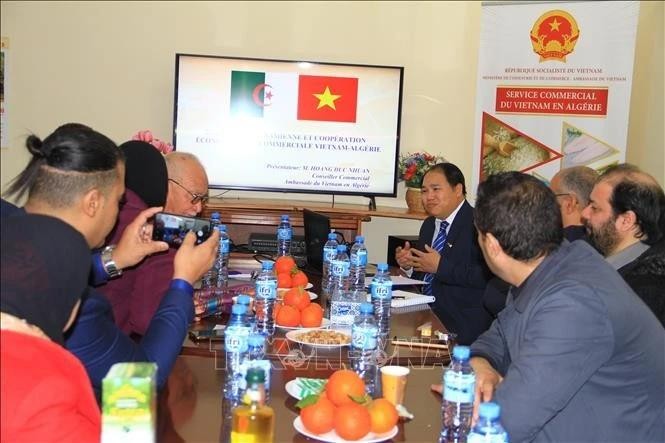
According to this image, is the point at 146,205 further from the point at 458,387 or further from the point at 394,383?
the point at 458,387

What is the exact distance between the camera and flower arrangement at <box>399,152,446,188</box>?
18.2 ft

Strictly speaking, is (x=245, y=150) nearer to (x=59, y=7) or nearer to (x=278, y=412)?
(x=59, y=7)

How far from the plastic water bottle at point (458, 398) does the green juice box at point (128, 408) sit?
66 centimetres

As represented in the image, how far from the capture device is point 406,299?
122 inches

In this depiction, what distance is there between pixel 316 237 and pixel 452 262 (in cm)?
73

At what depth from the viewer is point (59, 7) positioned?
5.56 m

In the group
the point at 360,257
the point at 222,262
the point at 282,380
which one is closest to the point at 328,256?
the point at 360,257

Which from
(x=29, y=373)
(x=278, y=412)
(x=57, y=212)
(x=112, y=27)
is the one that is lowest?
(x=278, y=412)

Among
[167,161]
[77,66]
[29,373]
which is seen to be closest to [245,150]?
[77,66]

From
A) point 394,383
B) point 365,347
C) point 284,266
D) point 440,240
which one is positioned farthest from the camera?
point 440,240

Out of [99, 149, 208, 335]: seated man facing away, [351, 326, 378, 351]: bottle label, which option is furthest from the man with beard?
[99, 149, 208, 335]: seated man facing away

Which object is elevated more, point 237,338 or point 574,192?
point 574,192

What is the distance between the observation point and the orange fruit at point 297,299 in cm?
260

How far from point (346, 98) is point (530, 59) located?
1326 mm
